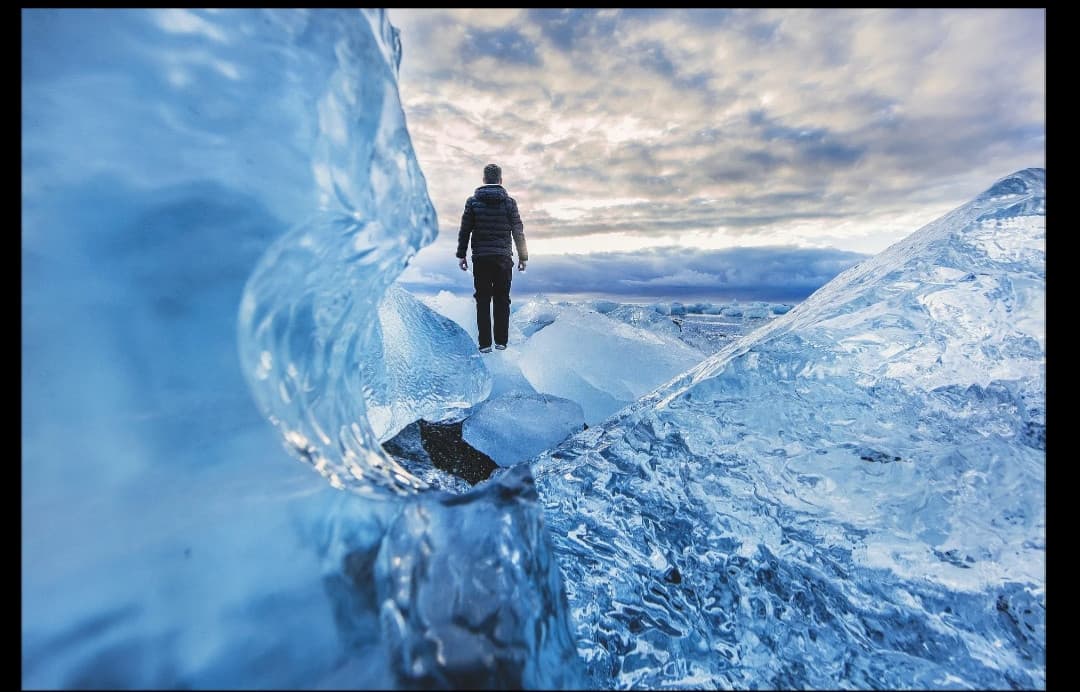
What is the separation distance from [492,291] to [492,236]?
1.95 ft

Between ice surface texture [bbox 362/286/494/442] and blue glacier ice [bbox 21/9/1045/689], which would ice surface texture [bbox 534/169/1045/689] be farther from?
ice surface texture [bbox 362/286/494/442]

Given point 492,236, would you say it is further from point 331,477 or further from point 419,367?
point 331,477

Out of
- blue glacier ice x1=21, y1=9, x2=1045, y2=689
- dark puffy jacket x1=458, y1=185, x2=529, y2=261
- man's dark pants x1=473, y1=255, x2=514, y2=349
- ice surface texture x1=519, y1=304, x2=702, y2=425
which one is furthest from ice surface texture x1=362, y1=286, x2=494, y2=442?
blue glacier ice x1=21, y1=9, x2=1045, y2=689

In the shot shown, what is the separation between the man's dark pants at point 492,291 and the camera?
5070 mm

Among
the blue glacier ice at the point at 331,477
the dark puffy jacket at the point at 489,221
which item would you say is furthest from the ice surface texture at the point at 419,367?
the blue glacier ice at the point at 331,477

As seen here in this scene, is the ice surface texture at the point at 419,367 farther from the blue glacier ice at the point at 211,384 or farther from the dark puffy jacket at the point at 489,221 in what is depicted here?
the blue glacier ice at the point at 211,384

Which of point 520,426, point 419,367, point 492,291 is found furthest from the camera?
point 492,291

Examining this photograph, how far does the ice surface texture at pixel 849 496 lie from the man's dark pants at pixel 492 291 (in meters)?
3.16

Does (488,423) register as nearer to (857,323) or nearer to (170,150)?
(857,323)

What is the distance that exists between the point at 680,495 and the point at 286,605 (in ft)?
4.34

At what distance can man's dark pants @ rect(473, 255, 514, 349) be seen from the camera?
5.07m

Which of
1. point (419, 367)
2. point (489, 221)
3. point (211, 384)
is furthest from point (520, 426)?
point (489, 221)

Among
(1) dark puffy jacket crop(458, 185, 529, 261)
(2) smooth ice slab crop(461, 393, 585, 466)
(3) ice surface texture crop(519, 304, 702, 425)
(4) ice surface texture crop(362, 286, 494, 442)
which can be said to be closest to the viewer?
(2) smooth ice slab crop(461, 393, 585, 466)

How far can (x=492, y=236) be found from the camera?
5.01 m
